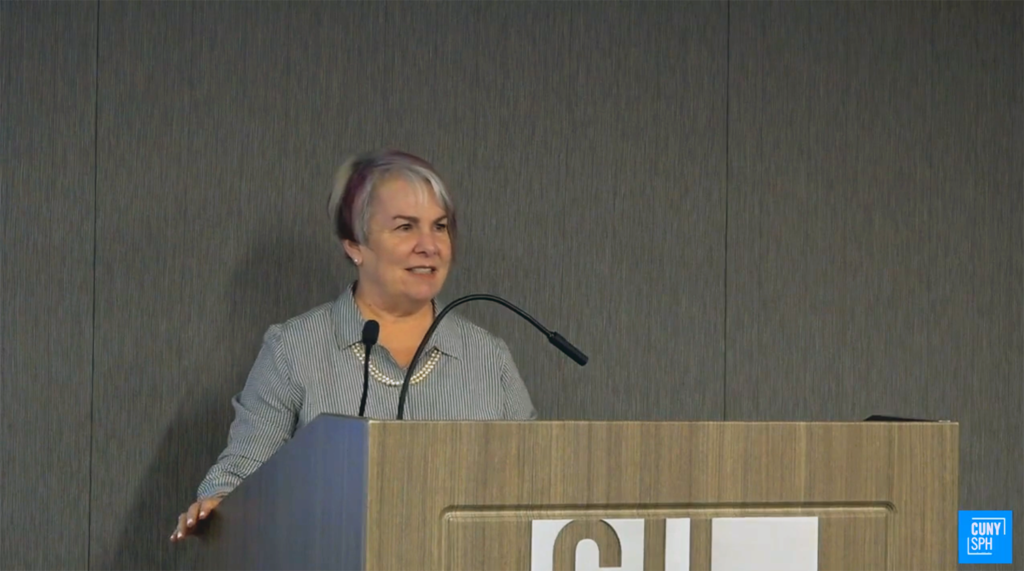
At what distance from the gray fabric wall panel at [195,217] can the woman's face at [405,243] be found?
762 mm

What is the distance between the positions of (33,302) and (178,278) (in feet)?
1.13

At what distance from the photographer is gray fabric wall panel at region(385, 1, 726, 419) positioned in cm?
339

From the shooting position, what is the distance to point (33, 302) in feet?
10.1

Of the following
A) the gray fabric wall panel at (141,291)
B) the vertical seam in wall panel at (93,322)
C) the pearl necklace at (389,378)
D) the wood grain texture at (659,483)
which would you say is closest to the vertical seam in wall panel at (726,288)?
the pearl necklace at (389,378)

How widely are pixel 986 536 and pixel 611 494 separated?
2600 mm

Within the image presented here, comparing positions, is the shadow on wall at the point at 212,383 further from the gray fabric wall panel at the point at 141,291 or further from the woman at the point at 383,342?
the woman at the point at 383,342

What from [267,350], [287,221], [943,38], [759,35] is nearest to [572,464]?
[267,350]

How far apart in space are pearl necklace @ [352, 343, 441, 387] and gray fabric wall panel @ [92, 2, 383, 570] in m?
0.82

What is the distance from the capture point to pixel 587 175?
3455mm

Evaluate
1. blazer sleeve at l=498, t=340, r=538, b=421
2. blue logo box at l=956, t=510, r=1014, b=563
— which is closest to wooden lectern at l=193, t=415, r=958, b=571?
blazer sleeve at l=498, t=340, r=538, b=421

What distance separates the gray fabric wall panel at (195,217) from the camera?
3.14 metres

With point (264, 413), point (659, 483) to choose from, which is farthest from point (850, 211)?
point (659, 483)

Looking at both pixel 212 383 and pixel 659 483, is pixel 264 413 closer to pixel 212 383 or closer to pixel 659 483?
pixel 212 383

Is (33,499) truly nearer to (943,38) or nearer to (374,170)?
(374,170)
